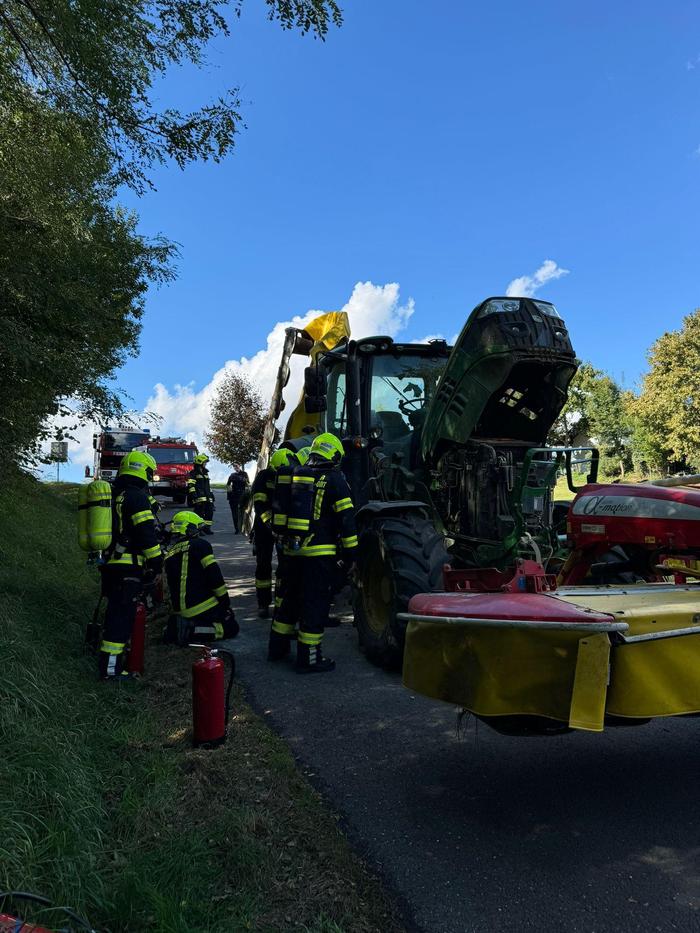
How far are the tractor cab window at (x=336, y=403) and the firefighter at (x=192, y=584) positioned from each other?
75.2 inches

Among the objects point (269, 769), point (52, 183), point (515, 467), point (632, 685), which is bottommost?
point (269, 769)

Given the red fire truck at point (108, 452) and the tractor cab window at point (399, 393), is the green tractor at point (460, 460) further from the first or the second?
the red fire truck at point (108, 452)

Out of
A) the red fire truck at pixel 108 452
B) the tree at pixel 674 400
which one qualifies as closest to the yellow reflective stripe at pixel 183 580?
the red fire truck at pixel 108 452

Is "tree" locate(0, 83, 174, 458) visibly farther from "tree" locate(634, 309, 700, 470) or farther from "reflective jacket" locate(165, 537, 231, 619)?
"tree" locate(634, 309, 700, 470)

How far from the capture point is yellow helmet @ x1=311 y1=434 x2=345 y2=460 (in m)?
5.72

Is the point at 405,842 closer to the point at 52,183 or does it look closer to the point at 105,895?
the point at 105,895

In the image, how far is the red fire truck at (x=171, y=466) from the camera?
20734 mm

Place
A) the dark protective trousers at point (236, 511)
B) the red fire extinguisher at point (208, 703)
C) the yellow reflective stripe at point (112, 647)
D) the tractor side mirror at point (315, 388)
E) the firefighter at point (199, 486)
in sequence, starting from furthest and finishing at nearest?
the dark protective trousers at point (236, 511) → the firefighter at point (199, 486) → the tractor side mirror at point (315, 388) → the yellow reflective stripe at point (112, 647) → the red fire extinguisher at point (208, 703)

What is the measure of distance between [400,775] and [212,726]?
3.77 feet

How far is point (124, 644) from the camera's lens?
516 centimetres

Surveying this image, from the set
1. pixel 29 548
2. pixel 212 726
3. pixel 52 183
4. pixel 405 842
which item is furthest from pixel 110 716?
pixel 52 183

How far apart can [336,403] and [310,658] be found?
10.2ft

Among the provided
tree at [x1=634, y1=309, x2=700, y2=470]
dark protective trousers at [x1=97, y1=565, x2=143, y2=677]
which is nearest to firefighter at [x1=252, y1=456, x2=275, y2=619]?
dark protective trousers at [x1=97, y1=565, x2=143, y2=677]

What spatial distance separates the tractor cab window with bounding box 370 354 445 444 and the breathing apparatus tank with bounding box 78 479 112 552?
2.78 metres
